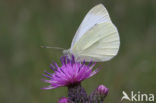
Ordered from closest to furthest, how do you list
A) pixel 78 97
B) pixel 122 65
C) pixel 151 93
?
pixel 78 97 → pixel 151 93 → pixel 122 65

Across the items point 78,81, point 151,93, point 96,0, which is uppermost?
point 96,0

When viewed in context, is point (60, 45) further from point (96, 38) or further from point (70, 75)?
point (70, 75)

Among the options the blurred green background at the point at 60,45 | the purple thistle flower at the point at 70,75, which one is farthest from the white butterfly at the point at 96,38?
the blurred green background at the point at 60,45

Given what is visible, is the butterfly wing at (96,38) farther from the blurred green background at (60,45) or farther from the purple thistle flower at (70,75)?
the blurred green background at (60,45)

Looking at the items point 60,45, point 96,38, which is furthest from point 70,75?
point 60,45

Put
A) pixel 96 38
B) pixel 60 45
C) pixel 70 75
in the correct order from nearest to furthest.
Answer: pixel 70 75 → pixel 96 38 → pixel 60 45

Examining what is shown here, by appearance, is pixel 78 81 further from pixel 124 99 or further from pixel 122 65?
pixel 122 65

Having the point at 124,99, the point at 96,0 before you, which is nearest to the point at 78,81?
the point at 124,99
